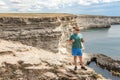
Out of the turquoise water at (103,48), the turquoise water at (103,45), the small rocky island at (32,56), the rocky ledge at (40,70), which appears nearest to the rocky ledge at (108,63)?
the turquoise water at (103,48)

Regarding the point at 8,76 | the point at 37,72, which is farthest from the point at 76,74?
the point at 8,76

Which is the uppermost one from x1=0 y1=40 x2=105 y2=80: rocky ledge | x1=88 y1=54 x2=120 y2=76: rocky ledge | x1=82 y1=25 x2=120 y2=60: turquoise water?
x1=0 y1=40 x2=105 y2=80: rocky ledge

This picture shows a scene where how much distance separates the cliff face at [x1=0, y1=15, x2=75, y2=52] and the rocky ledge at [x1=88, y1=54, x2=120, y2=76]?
516 inches

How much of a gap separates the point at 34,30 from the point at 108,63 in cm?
2034

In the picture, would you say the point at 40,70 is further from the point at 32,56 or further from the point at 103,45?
the point at 103,45

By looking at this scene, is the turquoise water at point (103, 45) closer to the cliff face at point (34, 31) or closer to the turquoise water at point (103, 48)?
the turquoise water at point (103, 48)

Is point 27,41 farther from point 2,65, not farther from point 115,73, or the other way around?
point 115,73

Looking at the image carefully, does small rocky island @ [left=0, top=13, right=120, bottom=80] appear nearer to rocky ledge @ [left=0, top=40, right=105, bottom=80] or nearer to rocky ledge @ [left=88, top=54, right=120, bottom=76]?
rocky ledge @ [left=0, top=40, right=105, bottom=80]

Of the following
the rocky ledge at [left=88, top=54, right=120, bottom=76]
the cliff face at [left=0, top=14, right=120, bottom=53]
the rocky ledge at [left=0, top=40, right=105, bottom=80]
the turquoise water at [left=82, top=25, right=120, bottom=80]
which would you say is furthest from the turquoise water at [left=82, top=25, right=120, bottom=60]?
the rocky ledge at [left=0, top=40, right=105, bottom=80]

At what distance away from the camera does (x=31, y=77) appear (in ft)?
61.2

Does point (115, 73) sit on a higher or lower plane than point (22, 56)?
lower

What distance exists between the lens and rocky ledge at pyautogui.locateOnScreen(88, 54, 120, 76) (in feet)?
143

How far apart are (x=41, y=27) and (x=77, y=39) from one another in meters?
14.2

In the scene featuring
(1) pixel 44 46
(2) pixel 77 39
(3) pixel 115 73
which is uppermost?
(2) pixel 77 39
